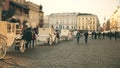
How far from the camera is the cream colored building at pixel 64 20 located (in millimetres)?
153875

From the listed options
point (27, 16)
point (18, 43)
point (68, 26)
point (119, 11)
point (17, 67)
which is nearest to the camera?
point (17, 67)

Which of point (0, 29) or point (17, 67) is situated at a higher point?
point (0, 29)

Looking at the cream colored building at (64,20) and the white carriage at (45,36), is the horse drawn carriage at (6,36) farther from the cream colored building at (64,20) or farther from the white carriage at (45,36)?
the cream colored building at (64,20)

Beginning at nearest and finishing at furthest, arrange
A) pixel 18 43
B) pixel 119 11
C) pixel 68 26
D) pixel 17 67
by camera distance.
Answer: pixel 17 67 → pixel 18 43 → pixel 119 11 → pixel 68 26

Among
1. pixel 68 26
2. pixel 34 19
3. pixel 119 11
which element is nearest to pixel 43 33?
pixel 34 19

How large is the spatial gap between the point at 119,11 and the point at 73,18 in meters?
32.5

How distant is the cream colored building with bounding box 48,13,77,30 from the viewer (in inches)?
6058

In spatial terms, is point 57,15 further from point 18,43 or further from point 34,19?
point 18,43

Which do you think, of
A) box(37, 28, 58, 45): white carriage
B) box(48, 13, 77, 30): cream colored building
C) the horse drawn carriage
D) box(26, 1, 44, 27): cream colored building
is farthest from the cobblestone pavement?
box(48, 13, 77, 30): cream colored building

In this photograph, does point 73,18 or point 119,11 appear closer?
point 119,11

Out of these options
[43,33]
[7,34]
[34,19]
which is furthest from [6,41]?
[34,19]

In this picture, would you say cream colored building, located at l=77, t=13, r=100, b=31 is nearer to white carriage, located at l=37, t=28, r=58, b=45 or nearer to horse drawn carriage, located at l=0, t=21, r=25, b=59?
white carriage, located at l=37, t=28, r=58, b=45

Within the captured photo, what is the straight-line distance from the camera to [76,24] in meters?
156

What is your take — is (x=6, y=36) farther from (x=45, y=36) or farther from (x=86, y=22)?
(x=86, y=22)
